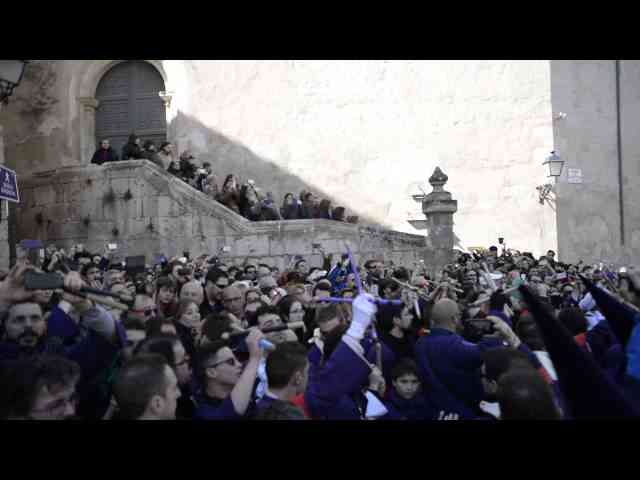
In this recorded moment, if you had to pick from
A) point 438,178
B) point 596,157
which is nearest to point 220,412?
point 438,178

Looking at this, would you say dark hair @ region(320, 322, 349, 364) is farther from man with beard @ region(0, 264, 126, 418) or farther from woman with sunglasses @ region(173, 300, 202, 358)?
man with beard @ region(0, 264, 126, 418)

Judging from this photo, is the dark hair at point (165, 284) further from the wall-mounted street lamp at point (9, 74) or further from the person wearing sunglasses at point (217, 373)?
the person wearing sunglasses at point (217, 373)

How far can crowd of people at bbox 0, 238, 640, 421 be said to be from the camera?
288cm

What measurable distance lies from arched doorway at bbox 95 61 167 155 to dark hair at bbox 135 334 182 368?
59.5 ft

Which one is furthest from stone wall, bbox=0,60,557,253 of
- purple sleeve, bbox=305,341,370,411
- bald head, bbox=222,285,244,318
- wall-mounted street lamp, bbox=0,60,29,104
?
purple sleeve, bbox=305,341,370,411

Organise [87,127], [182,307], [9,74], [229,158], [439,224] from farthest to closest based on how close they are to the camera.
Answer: [87,127] → [229,158] → [439,224] → [9,74] → [182,307]

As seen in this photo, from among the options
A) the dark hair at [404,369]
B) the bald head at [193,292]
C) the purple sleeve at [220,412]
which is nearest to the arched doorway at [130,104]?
the bald head at [193,292]

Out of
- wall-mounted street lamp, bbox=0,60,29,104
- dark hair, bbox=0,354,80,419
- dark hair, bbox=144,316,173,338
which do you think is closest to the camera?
dark hair, bbox=0,354,80,419

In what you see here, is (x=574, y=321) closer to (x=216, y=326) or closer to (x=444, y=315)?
(x=444, y=315)

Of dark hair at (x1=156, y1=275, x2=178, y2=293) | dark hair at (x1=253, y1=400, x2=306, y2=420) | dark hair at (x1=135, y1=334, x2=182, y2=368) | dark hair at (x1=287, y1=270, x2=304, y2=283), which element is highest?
dark hair at (x1=156, y1=275, x2=178, y2=293)

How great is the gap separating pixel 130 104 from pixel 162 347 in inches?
745

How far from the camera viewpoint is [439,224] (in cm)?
1623

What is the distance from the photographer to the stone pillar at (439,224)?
16.1 m

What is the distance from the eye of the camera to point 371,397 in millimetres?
4301
